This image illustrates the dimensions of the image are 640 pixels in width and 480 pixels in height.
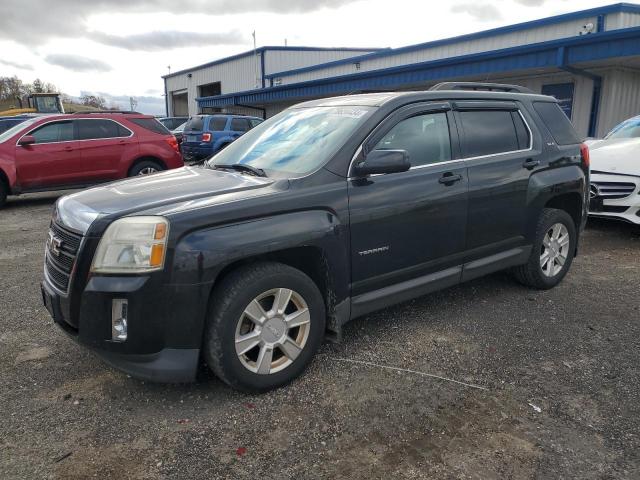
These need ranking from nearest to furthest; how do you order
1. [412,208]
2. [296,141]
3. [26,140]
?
[412,208], [296,141], [26,140]

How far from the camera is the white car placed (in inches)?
267

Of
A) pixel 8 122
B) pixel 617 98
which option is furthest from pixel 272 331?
pixel 8 122

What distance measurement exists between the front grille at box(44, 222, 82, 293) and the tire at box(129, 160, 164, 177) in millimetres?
7625

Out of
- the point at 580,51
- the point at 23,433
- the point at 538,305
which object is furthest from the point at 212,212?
the point at 580,51

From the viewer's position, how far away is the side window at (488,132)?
411cm

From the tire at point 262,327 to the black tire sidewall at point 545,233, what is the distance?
8.09ft

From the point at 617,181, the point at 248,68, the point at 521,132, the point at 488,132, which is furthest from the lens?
the point at 248,68

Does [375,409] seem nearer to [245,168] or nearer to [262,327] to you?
[262,327]

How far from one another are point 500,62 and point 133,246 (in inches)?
501

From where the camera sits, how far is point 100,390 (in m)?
3.20

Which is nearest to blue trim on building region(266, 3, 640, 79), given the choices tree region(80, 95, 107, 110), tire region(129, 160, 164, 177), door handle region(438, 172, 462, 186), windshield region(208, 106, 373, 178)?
tire region(129, 160, 164, 177)

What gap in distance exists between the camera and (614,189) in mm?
6949

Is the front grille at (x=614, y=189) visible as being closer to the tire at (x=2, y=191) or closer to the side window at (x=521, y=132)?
the side window at (x=521, y=132)

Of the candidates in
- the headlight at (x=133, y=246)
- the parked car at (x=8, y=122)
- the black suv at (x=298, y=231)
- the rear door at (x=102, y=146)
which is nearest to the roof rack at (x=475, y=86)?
the black suv at (x=298, y=231)
